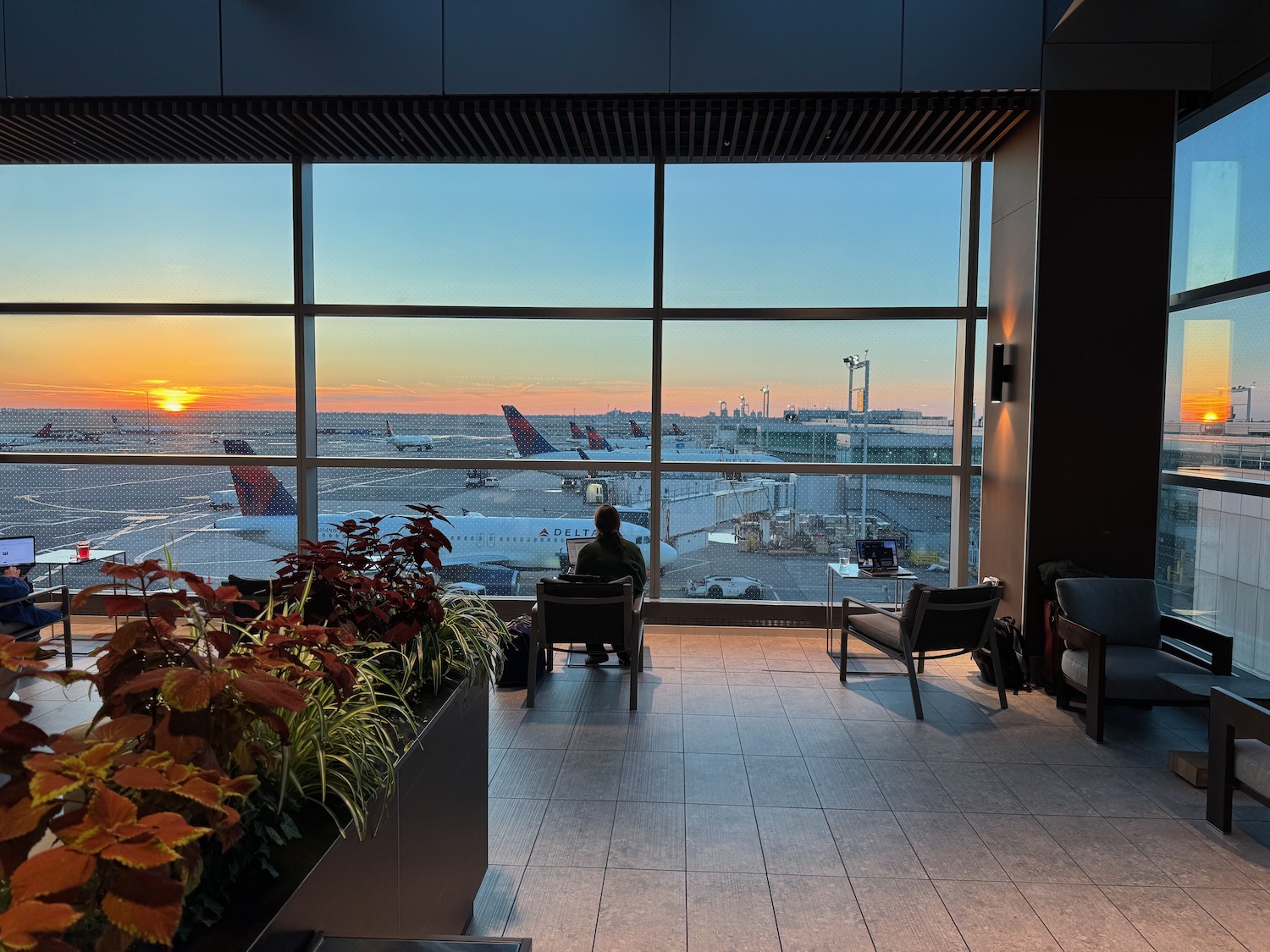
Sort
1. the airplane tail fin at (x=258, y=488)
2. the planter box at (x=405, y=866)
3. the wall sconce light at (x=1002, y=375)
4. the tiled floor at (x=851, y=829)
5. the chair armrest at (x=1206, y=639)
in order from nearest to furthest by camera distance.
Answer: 1. the planter box at (x=405, y=866)
2. the tiled floor at (x=851, y=829)
3. the chair armrest at (x=1206, y=639)
4. the wall sconce light at (x=1002, y=375)
5. the airplane tail fin at (x=258, y=488)

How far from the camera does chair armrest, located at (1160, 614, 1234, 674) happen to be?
183 inches

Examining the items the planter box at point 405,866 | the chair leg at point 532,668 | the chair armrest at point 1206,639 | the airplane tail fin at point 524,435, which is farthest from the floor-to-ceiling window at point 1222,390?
the airplane tail fin at point 524,435

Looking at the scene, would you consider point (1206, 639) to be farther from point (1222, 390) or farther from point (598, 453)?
point (598, 453)

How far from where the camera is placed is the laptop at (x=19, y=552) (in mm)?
6242

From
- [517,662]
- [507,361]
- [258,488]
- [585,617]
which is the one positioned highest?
[507,361]

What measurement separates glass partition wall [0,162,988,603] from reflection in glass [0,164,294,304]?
0.08 ft

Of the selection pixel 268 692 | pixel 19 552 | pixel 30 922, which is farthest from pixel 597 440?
pixel 30 922

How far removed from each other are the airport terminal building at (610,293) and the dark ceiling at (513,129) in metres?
0.04

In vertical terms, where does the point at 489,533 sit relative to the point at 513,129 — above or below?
below

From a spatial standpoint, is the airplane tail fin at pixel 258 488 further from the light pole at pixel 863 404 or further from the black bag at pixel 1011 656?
the black bag at pixel 1011 656

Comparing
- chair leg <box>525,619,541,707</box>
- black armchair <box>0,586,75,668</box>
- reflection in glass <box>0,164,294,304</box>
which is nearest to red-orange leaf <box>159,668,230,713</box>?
chair leg <box>525,619,541,707</box>

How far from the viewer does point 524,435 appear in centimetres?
726

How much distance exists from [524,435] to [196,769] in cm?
615

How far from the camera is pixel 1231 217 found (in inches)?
201
